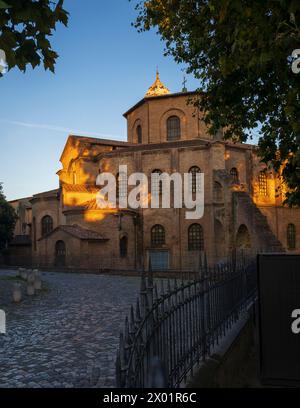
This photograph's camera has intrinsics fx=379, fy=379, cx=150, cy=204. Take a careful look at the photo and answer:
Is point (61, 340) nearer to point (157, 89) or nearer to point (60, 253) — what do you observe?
point (60, 253)

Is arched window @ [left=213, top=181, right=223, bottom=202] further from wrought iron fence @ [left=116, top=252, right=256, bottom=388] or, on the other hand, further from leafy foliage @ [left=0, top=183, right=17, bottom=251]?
wrought iron fence @ [left=116, top=252, right=256, bottom=388]

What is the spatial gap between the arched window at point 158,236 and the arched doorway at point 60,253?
697cm

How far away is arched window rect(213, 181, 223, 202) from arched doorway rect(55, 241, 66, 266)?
39.8 feet

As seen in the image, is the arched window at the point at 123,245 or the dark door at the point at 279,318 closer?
the dark door at the point at 279,318

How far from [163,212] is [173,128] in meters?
8.98

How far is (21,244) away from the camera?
39.5 m

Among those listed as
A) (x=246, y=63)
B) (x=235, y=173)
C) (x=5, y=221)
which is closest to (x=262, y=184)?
(x=235, y=173)

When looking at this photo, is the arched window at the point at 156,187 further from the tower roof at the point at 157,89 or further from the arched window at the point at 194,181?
the tower roof at the point at 157,89

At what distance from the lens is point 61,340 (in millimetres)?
7762

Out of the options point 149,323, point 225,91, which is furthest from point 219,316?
point 225,91

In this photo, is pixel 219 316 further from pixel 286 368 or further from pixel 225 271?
pixel 286 368

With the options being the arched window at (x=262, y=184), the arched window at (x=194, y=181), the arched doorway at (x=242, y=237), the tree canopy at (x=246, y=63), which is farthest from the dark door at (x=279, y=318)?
the arched window at (x=262, y=184)

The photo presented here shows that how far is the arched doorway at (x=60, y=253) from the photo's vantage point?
93.9 ft

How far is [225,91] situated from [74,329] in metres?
6.34
